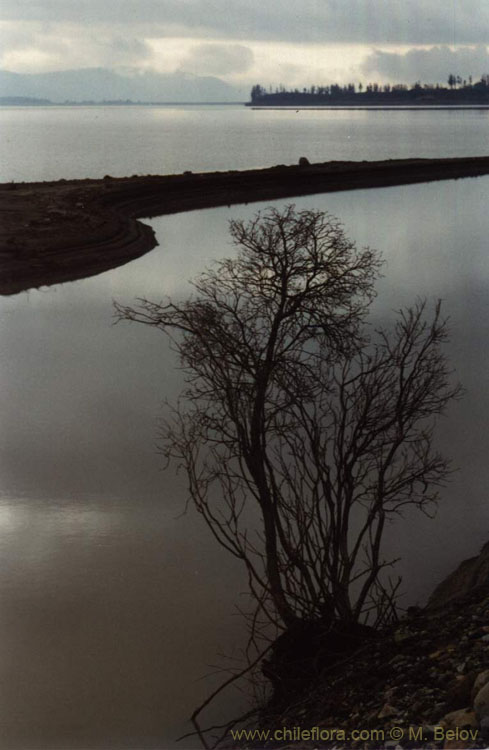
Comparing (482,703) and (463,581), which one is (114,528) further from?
(482,703)

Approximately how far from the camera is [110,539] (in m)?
9.21

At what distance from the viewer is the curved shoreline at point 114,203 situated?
22.2 metres

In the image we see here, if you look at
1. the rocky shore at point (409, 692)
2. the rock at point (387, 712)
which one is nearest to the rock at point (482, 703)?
the rocky shore at point (409, 692)

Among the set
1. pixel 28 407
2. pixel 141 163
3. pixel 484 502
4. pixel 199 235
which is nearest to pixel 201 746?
pixel 484 502

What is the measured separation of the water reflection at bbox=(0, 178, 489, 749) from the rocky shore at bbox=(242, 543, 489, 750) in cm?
112

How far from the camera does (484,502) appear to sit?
988 centimetres

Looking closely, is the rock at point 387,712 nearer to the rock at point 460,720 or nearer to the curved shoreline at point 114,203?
the rock at point 460,720

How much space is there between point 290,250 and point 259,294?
15.9 inches

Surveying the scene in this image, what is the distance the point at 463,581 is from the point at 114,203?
2454 cm

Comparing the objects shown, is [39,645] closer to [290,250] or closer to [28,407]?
[290,250]

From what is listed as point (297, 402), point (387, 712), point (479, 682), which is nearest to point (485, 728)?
point (479, 682)

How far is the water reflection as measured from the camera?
22.6ft

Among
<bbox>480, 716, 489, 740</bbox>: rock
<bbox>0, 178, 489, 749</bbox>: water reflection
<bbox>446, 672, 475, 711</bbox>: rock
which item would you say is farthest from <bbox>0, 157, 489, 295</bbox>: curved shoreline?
<bbox>480, 716, 489, 740</bbox>: rock

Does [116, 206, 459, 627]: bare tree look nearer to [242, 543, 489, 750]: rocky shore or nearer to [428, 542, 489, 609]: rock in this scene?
[242, 543, 489, 750]: rocky shore
